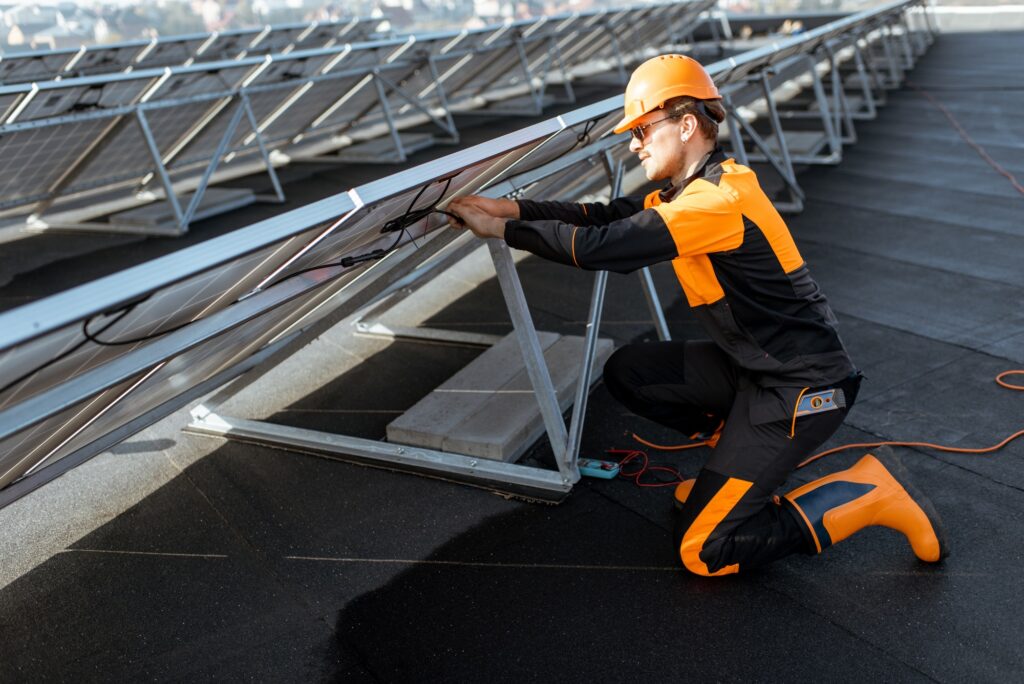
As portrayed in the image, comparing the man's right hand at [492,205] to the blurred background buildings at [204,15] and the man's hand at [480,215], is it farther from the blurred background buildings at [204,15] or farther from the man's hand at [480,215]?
the blurred background buildings at [204,15]

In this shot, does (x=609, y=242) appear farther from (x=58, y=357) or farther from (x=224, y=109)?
(x=224, y=109)

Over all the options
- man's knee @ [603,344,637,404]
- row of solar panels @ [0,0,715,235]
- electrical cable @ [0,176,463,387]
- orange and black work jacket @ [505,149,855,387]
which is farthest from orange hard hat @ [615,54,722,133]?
row of solar panels @ [0,0,715,235]

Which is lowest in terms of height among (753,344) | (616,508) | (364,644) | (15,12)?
(616,508)

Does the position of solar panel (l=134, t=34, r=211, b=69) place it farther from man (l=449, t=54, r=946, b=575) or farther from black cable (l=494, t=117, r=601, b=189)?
man (l=449, t=54, r=946, b=575)

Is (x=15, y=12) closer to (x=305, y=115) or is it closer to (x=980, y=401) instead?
(x=305, y=115)

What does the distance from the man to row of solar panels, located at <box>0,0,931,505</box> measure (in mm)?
309

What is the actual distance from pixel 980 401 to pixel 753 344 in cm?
147

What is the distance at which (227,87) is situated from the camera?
23.1 ft

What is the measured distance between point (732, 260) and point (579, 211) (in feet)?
2.00

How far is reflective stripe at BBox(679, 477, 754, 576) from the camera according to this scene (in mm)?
2564

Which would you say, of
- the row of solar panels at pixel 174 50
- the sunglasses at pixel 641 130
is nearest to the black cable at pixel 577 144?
the sunglasses at pixel 641 130

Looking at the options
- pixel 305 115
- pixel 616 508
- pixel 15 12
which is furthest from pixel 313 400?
Result: pixel 15 12

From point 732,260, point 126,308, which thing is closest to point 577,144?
point 732,260

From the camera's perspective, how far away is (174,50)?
34.1 ft
